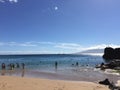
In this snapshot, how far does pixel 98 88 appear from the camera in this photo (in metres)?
21.7

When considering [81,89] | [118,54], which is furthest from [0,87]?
[118,54]

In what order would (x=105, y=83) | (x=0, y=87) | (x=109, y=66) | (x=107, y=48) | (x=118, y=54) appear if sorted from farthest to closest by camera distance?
(x=107, y=48)
(x=118, y=54)
(x=109, y=66)
(x=105, y=83)
(x=0, y=87)

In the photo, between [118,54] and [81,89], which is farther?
[118,54]

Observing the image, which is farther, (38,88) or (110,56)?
(110,56)

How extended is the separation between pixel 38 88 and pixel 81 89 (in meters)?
3.87

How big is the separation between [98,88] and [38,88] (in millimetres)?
5642

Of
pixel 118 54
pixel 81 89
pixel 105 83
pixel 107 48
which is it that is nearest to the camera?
pixel 81 89

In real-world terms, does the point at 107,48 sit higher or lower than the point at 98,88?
higher

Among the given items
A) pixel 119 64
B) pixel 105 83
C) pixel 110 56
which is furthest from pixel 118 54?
pixel 105 83

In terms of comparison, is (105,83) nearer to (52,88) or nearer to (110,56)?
(52,88)

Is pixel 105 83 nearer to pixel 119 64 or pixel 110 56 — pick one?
pixel 119 64

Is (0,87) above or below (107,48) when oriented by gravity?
below

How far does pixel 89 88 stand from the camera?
2158cm

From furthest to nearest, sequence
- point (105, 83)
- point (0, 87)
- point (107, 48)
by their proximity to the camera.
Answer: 1. point (107, 48)
2. point (105, 83)
3. point (0, 87)
